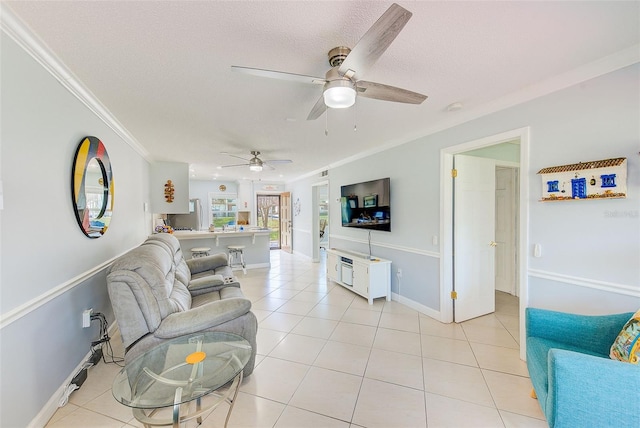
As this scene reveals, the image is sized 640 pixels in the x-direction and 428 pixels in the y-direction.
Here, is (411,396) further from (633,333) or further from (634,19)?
(634,19)

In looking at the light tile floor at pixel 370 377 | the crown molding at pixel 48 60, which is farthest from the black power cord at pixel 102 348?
the crown molding at pixel 48 60

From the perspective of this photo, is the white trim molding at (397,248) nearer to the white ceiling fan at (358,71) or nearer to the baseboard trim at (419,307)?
the baseboard trim at (419,307)

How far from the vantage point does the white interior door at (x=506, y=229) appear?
3.99m

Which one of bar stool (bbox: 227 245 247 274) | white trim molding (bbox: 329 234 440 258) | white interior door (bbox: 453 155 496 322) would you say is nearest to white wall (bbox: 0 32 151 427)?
bar stool (bbox: 227 245 247 274)

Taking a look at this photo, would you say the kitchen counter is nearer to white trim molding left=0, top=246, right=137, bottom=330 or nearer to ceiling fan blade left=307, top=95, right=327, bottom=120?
white trim molding left=0, top=246, right=137, bottom=330

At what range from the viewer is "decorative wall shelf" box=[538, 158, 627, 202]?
172 cm

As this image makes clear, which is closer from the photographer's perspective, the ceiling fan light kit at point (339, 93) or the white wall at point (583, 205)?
the ceiling fan light kit at point (339, 93)

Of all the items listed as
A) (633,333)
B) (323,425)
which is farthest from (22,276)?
(633,333)

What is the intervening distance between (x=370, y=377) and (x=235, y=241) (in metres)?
4.53

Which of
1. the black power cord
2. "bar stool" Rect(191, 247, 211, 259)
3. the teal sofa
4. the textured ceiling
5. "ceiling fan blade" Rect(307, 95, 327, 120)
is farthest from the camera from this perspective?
"bar stool" Rect(191, 247, 211, 259)

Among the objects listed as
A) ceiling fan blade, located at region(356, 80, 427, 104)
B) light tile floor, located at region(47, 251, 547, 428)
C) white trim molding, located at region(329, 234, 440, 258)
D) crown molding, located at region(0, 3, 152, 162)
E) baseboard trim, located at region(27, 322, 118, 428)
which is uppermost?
crown molding, located at region(0, 3, 152, 162)

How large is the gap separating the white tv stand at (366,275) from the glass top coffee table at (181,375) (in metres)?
2.32

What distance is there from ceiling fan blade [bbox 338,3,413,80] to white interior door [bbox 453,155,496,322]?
87.5 inches

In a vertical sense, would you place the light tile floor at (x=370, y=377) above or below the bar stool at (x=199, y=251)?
below
